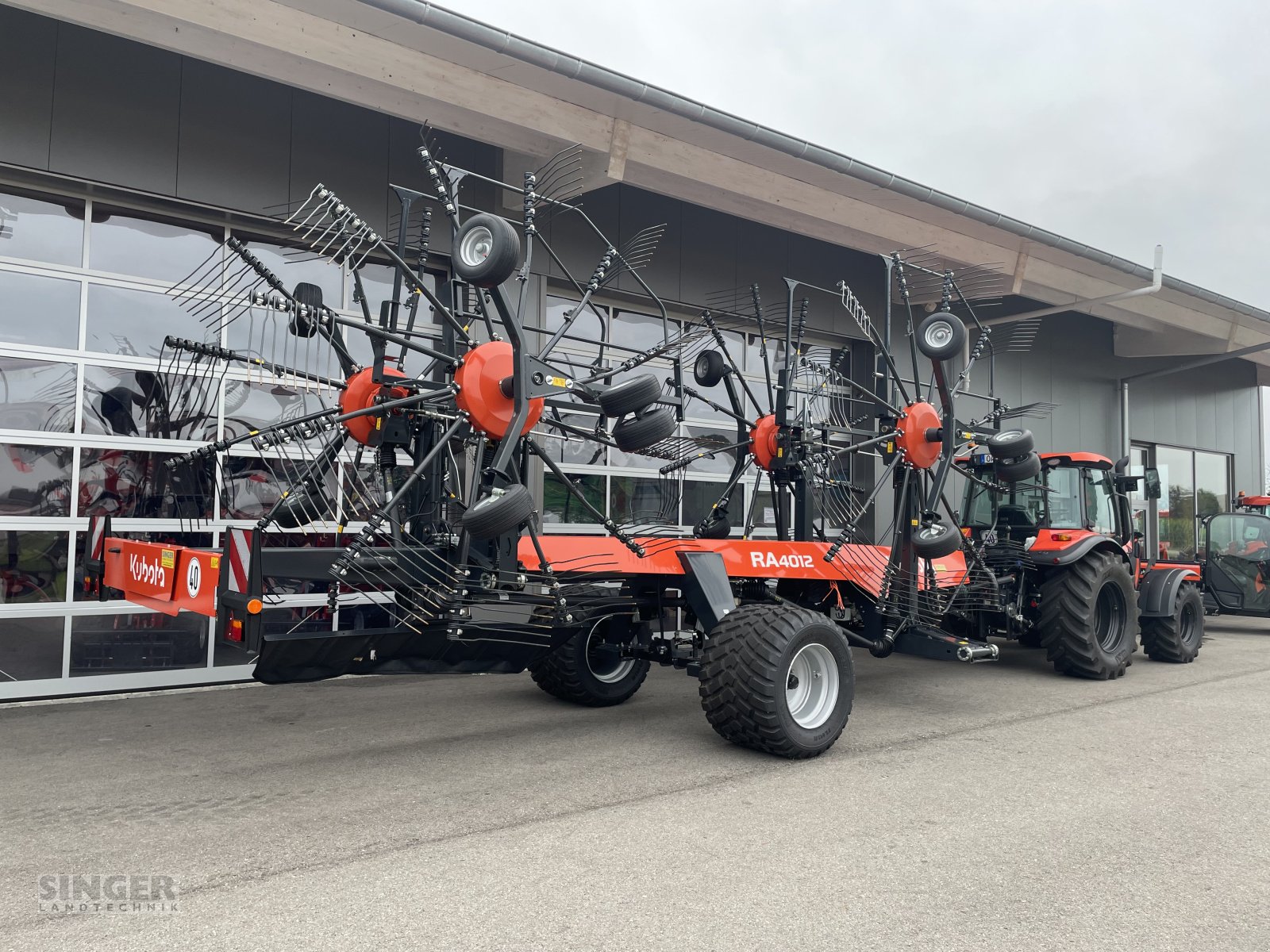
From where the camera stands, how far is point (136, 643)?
7.18 meters

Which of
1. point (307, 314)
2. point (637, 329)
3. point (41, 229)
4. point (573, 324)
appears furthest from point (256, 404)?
point (637, 329)

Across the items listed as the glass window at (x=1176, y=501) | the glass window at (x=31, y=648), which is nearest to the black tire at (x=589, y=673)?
the glass window at (x=31, y=648)

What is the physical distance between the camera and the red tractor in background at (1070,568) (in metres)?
7.40

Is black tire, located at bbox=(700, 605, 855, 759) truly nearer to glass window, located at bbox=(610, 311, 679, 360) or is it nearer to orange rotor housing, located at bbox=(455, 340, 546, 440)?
orange rotor housing, located at bbox=(455, 340, 546, 440)

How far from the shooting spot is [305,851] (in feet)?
11.5

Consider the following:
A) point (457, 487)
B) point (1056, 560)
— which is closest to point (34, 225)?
point (457, 487)

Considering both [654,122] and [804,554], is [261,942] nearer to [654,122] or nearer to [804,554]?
[804,554]

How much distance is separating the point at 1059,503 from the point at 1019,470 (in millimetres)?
1936

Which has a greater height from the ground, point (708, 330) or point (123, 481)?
point (708, 330)

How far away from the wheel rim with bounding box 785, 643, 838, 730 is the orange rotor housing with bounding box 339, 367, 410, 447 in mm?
2587

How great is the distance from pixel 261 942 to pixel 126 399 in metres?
5.62

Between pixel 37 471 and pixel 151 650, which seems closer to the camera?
pixel 37 471

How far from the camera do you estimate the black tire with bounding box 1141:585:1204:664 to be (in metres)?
8.63

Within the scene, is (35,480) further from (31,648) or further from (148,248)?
(148,248)
